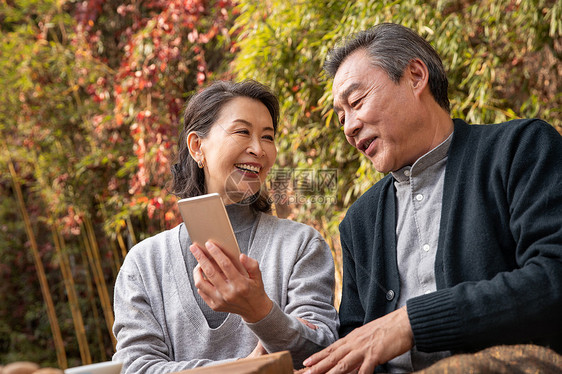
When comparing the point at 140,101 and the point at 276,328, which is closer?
the point at 276,328

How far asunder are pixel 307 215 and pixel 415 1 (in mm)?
1519

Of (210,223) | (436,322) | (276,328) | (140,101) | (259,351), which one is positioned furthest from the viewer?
(140,101)

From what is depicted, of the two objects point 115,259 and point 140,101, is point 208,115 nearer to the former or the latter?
point 140,101

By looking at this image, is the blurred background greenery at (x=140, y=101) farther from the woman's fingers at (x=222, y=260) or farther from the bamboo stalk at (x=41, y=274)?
the woman's fingers at (x=222, y=260)

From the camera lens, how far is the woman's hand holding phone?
143 centimetres

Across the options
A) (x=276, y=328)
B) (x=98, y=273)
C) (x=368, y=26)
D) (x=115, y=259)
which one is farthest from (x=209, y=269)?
(x=98, y=273)

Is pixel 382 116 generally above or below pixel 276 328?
above

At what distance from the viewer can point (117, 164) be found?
5109mm

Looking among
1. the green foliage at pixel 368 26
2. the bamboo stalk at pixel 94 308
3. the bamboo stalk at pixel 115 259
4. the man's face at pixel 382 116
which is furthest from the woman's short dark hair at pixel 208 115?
the bamboo stalk at pixel 94 308

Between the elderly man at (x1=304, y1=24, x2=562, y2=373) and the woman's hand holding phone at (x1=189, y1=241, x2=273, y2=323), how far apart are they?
22cm

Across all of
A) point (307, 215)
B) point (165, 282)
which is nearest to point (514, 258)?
point (165, 282)

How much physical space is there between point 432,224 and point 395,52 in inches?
21.4

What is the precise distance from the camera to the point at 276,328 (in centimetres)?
154

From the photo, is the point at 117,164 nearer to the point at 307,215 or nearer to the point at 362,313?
the point at 307,215
